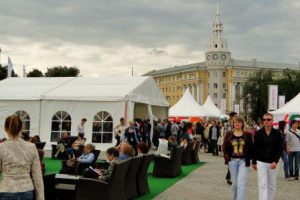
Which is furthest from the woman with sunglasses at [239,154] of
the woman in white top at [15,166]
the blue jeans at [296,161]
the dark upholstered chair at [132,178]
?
the blue jeans at [296,161]

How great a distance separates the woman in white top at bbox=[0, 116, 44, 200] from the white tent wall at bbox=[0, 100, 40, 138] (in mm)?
19996

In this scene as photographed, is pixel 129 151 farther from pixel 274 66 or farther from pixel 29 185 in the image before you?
pixel 274 66

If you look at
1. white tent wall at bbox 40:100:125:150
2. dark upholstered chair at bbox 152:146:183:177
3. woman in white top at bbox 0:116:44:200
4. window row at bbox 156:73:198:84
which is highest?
window row at bbox 156:73:198:84

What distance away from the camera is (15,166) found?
457 centimetres

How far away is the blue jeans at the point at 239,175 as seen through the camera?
27.3ft

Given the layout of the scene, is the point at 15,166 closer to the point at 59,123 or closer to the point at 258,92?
the point at 59,123

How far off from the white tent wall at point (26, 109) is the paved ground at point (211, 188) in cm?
1099

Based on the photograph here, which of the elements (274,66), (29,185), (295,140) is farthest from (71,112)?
(274,66)

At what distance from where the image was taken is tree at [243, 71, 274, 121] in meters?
90.3

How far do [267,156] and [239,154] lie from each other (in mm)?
476

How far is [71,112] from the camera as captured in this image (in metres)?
24.1

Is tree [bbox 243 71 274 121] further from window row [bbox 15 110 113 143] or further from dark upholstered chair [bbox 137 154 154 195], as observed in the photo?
dark upholstered chair [bbox 137 154 154 195]

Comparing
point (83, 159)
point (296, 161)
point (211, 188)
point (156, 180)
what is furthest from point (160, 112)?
point (83, 159)

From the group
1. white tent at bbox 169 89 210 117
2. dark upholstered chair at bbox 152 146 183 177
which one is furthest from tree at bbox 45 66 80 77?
dark upholstered chair at bbox 152 146 183 177
